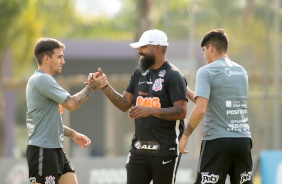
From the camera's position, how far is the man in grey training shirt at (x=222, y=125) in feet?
33.6

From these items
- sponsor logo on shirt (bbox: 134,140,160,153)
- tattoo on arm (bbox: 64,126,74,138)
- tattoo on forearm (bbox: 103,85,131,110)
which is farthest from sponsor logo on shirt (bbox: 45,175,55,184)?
tattoo on forearm (bbox: 103,85,131,110)

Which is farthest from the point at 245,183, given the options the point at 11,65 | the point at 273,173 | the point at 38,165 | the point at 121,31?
the point at 121,31

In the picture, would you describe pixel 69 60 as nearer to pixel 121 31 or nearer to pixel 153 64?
pixel 121 31

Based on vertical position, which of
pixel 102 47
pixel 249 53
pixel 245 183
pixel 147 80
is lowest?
pixel 245 183

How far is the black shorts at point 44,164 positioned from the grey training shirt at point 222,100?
5.61ft

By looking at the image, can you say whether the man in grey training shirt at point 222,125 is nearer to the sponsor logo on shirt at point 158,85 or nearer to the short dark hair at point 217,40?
the short dark hair at point 217,40

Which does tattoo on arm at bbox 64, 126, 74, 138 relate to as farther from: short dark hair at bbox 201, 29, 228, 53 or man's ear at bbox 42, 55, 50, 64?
short dark hair at bbox 201, 29, 228, 53

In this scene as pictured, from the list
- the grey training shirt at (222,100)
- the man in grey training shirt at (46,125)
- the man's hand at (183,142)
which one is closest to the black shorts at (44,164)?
the man in grey training shirt at (46,125)

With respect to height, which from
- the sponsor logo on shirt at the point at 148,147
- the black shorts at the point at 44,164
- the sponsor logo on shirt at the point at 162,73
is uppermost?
the sponsor logo on shirt at the point at 162,73

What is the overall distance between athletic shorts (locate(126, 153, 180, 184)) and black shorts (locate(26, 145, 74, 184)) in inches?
35.0

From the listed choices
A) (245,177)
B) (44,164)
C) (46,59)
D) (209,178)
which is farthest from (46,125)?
(245,177)

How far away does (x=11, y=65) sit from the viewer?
3209 cm

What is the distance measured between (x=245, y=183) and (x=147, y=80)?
1.64m

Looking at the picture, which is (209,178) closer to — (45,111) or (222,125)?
(222,125)
